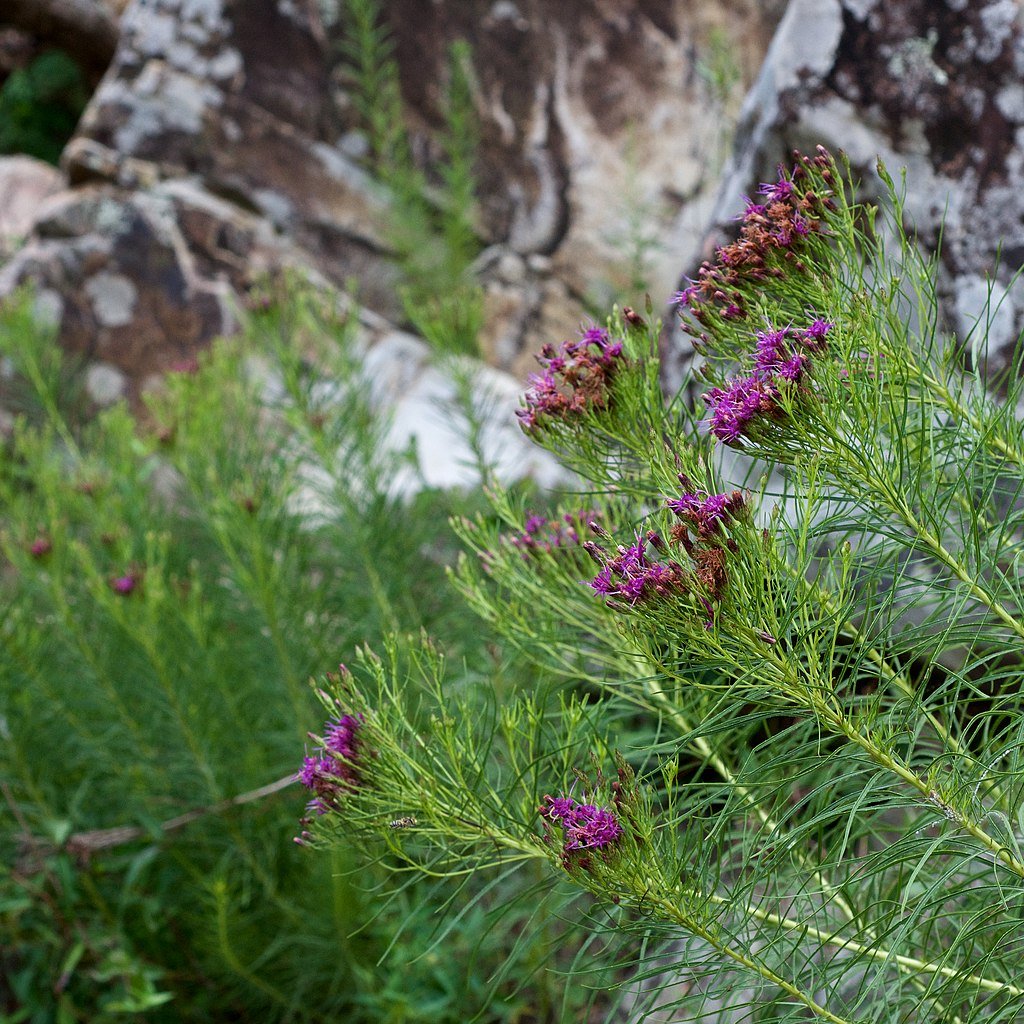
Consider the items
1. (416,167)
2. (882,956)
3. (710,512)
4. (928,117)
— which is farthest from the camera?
(416,167)

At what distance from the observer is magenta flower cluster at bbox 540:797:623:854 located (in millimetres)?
669

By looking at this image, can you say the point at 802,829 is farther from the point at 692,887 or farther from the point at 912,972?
the point at 912,972

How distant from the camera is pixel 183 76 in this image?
3.54m

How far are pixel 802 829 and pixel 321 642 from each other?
4.15 feet

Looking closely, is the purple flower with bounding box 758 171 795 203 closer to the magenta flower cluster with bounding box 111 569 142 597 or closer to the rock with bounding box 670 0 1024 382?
the rock with bounding box 670 0 1024 382

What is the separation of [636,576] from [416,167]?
323cm

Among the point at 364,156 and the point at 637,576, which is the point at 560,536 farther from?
the point at 364,156

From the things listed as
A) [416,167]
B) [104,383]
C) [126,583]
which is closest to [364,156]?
[416,167]

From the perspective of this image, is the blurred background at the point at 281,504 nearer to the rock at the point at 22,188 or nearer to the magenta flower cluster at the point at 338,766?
the magenta flower cluster at the point at 338,766

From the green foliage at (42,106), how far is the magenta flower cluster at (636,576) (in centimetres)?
546

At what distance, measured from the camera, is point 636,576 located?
62cm

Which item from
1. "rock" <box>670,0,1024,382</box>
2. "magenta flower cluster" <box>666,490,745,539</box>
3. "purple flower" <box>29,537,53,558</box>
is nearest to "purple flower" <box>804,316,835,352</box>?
"magenta flower cluster" <box>666,490,745,539</box>

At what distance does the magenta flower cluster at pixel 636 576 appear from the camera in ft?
1.98

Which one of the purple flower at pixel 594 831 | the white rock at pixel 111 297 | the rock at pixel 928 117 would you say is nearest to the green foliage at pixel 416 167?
the white rock at pixel 111 297
